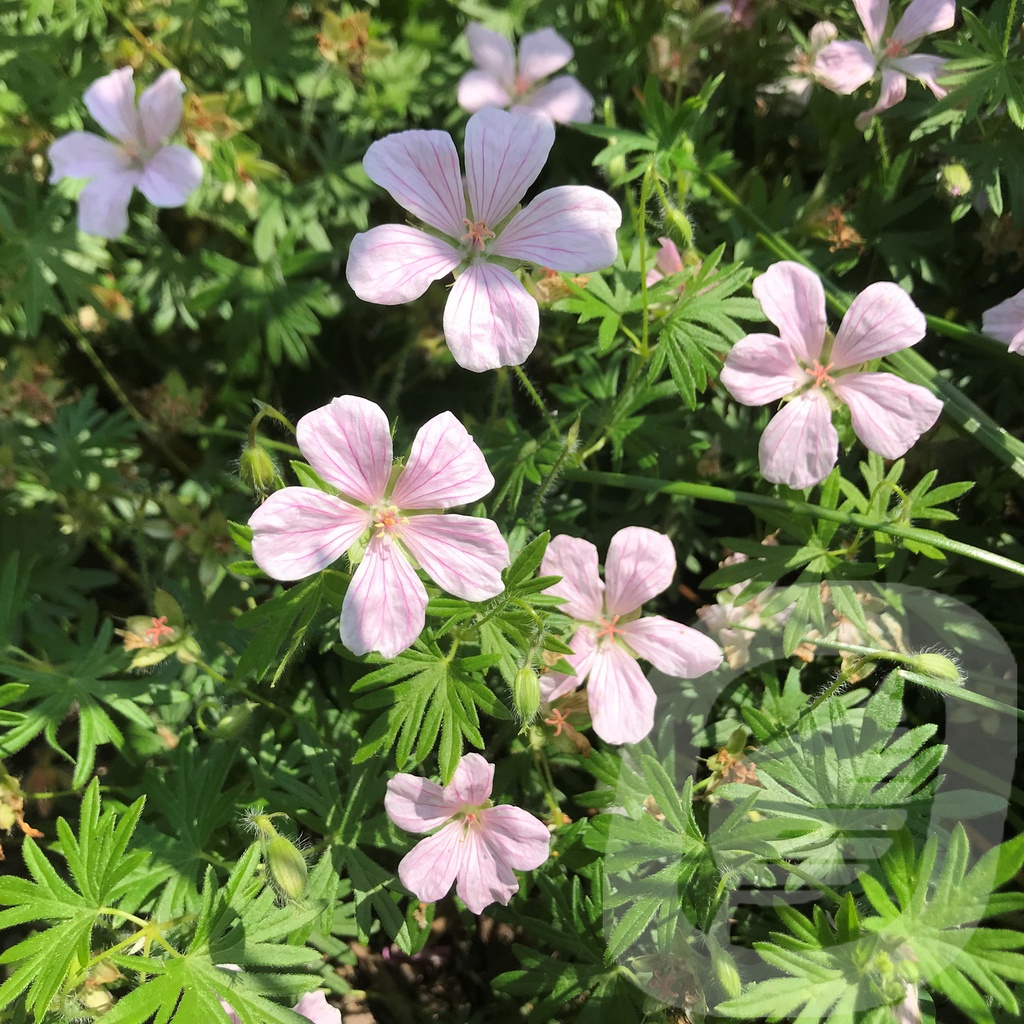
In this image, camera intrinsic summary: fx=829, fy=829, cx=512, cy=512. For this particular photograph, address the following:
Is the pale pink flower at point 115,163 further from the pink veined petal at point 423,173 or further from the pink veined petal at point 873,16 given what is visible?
the pink veined petal at point 873,16

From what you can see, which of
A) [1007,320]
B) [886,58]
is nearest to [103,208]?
[886,58]

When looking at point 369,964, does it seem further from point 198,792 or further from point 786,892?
point 786,892

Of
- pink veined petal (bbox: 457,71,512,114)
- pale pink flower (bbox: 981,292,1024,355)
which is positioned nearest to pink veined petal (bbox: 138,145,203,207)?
pink veined petal (bbox: 457,71,512,114)

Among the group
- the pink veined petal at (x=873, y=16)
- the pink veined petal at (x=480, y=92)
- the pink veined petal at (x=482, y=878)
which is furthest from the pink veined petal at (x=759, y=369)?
the pink veined petal at (x=480, y=92)

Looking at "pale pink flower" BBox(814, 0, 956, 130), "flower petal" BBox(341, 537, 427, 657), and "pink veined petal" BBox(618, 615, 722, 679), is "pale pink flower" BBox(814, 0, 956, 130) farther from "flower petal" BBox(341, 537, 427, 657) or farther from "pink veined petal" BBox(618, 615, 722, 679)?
"flower petal" BBox(341, 537, 427, 657)

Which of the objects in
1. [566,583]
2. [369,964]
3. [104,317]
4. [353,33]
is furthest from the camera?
[104,317]

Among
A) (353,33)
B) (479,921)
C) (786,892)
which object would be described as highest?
(353,33)

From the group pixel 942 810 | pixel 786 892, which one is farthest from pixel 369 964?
pixel 942 810

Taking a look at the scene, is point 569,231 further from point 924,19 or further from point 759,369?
point 924,19
